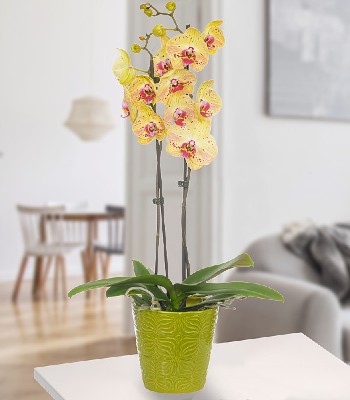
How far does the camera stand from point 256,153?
3.61m

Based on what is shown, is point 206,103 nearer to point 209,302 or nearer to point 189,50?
point 189,50

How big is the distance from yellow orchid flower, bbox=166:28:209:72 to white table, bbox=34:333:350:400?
52 centimetres

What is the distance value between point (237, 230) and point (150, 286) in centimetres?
251

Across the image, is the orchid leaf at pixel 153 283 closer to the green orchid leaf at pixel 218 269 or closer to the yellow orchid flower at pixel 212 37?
the green orchid leaf at pixel 218 269

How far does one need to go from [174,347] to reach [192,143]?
0.32 meters

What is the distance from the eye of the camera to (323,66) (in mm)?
3828

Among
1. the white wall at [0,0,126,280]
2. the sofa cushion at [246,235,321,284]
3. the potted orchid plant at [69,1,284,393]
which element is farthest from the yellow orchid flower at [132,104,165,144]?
the white wall at [0,0,126,280]

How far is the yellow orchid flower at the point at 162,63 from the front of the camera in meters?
1.08

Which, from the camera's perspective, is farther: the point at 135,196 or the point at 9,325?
the point at 9,325

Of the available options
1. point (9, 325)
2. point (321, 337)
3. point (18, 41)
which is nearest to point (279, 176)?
point (321, 337)

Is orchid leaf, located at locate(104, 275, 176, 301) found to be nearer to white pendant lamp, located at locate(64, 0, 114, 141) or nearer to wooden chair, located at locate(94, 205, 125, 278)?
wooden chair, located at locate(94, 205, 125, 278)

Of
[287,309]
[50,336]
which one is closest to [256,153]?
[287,309]

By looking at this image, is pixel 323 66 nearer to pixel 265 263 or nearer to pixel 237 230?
pixel 237 230

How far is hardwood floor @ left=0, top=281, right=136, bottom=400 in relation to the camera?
3264 millimetres
